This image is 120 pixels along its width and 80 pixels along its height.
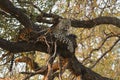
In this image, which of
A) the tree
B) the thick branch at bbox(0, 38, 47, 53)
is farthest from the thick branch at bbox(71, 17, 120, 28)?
the thick branch at bbox(0, 38, 47, 53)

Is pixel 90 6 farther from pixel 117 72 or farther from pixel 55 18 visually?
pixel 117 72

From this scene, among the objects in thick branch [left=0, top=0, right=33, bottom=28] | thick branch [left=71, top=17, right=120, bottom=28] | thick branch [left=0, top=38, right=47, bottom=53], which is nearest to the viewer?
thick branch [left=0, top=0, right=33, bottom=28]

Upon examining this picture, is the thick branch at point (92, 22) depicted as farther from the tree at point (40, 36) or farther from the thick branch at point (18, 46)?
the thick branch at point (18, 46)

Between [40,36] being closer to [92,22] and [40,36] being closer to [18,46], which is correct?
[18,46]

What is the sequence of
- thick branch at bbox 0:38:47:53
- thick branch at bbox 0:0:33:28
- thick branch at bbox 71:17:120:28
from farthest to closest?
thick branch at bbox 71:17:120:28
thick branch at bbox 0:38:47:53
thick branch at bbox 0:0:33:28

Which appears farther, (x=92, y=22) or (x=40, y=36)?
(x=92, y=22)

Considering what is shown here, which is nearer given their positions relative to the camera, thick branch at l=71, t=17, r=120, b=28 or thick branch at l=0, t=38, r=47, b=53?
thick branch at l=0, t=38, r=47, b=53

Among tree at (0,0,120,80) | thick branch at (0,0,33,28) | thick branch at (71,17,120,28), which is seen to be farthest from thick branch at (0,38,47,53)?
thick branch at (71,17,120,28)

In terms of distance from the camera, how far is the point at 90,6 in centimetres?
762

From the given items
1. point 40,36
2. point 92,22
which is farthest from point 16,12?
point 92,22

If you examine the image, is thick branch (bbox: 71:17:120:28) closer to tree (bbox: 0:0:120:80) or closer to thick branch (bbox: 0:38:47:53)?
tree (bbox: 0:0:120:80)

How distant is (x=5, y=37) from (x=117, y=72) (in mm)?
4230

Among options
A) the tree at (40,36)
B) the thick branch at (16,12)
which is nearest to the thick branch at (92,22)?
the tree at (40,36)

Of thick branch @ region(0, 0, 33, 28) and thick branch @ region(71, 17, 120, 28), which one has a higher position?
thick branch @ region(0, 0, 33, 28)
